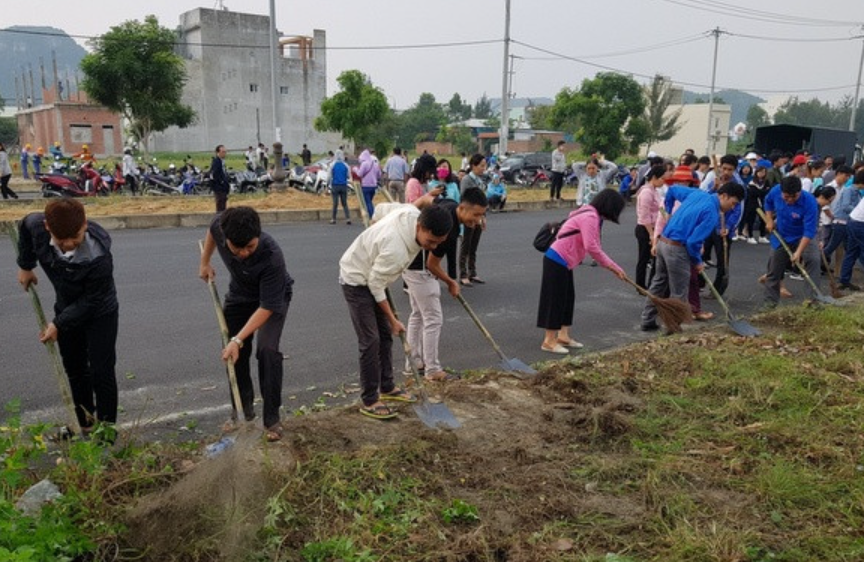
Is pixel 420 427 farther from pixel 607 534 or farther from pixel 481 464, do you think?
pixel 607 534

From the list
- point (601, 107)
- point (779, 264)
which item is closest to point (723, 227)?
point (779, 264)

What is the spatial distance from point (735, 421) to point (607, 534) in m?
1.75

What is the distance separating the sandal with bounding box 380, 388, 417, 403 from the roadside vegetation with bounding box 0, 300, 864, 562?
26cm

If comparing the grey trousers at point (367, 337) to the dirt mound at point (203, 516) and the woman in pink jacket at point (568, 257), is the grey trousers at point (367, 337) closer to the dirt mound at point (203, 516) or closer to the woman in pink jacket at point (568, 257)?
the dirt mound at point (203, 516)

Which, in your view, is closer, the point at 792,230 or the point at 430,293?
the point at 430,293

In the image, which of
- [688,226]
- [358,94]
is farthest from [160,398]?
[358,94]

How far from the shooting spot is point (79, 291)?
385 cm

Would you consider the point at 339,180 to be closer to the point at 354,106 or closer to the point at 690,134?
the point at 354,106

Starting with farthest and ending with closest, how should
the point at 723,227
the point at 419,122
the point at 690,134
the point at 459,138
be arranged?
the point at 419,122 → the point at 690,134 → the point at 459,138 → the point at 723,227

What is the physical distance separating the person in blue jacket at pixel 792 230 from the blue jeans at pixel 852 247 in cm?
75

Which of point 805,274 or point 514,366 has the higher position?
point 805,274

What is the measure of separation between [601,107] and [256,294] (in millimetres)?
31165

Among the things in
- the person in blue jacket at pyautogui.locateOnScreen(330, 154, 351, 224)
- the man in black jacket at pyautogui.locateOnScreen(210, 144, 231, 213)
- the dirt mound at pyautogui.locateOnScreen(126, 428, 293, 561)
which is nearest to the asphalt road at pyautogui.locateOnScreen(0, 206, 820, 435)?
the dirt mound at pyautogui.locateOnScreen(126, 428, 293, 561)

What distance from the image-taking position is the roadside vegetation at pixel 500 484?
2873 millimetres
